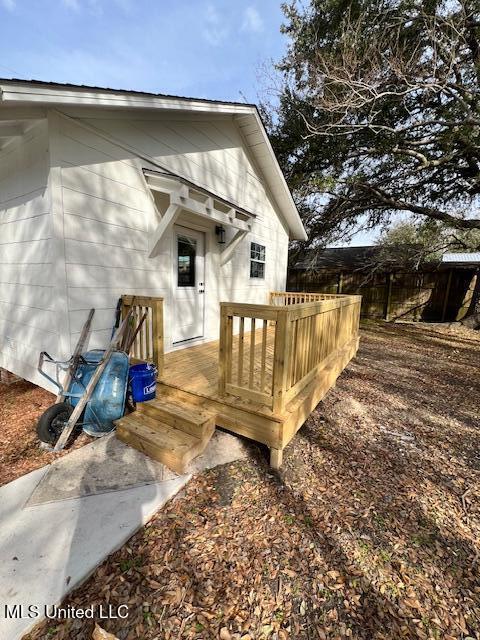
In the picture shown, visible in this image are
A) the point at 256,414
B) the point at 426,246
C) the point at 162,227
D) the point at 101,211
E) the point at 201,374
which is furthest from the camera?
the point at 426,246

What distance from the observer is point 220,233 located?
577 centimetres

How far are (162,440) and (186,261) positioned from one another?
10.7 feet

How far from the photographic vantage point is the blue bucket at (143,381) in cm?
328

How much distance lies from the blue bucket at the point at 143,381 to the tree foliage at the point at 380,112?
7045 millimetres

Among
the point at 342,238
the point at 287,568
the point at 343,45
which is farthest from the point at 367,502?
the point at 342,238

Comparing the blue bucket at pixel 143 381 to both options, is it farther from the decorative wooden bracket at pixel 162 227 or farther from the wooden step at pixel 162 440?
the decorative wooden bracket at pixel 162 227

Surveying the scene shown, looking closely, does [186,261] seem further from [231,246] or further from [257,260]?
[257,260]

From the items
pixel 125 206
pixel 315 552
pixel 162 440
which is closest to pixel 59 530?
pixel 162 440

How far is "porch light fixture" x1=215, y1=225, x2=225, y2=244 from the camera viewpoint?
5688 millimetres

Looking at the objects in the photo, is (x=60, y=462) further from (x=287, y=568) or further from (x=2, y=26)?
(x=2, y=26)

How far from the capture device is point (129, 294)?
400 cm

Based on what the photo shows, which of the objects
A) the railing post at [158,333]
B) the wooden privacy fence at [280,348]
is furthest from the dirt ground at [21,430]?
the wooden privacy fence at [280,348]

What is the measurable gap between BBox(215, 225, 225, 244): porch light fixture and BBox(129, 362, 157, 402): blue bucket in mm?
3266

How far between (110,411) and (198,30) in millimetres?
9659
